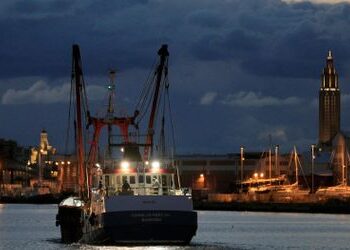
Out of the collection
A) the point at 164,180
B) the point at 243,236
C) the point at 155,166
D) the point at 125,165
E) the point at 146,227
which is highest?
the point at 125,165

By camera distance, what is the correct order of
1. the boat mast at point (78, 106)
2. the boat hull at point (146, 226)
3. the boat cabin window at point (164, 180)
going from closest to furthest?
the boat hull at point (146, 226) → the boat cabin window at point (164, 180) → the boat mast at point (78, 106)

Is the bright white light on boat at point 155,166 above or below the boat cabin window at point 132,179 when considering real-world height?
above

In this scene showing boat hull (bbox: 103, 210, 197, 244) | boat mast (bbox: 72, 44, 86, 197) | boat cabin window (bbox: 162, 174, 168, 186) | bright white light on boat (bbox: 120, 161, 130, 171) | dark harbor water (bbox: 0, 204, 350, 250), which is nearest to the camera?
boat hull (bbox: 103, 210, 197, 244)

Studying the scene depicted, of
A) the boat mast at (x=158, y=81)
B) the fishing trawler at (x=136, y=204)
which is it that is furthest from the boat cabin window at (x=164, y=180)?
the boat mast at (x=158, y=81)

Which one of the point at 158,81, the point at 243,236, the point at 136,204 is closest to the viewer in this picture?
the point at 136,204

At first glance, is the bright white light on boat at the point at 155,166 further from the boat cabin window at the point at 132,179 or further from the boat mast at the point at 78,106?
the boat mast at the point at 78,106

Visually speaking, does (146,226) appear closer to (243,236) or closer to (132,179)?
(132,179)

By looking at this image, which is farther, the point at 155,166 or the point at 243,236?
the point at 243,236

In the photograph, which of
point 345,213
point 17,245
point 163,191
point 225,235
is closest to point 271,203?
point 345,213

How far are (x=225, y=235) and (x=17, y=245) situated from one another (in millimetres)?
20644

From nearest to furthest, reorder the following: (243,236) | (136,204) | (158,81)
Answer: (136,204) → (243,236) → (158,81)

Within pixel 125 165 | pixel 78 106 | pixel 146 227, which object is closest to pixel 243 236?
pixel 78 106

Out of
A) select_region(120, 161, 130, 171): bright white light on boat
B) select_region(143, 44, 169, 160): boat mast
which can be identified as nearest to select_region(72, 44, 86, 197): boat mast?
select_region(143, 44, 169, 160): boat mast

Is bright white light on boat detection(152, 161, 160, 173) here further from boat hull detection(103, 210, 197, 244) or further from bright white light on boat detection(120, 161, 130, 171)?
Answer: boat hull detection(103, 210, 197, 244)
